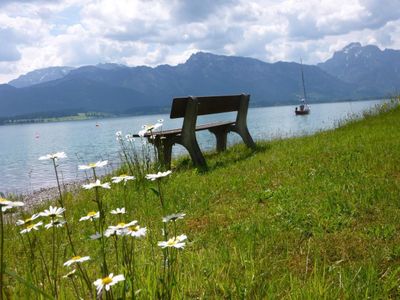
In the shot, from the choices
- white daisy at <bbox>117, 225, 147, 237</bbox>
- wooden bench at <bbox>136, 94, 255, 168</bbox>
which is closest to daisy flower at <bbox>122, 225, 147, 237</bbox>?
white daisy at <bbox>117, 225, 147, 237</bbox>

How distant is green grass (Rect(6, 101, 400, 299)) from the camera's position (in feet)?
10.1

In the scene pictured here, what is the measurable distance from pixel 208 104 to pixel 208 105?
0.12ft

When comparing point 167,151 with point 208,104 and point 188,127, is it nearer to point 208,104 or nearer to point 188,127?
point 188,127

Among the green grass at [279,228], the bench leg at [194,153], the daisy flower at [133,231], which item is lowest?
→ the green grass at [279,228]

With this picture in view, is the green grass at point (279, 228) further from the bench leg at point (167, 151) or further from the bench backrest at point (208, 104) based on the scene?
the bench backrest at point (208, 104)

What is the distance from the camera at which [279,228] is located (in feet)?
15.4

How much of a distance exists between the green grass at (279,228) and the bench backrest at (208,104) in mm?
1338

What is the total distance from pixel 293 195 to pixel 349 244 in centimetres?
185

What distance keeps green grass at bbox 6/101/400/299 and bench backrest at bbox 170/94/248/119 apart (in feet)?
4.39

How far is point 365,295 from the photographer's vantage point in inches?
110

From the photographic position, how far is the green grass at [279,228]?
3092 millimetres

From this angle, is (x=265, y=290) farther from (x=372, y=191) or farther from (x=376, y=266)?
(x=372, y=191)

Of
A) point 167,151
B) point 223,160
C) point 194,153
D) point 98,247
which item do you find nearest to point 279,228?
point 98,247

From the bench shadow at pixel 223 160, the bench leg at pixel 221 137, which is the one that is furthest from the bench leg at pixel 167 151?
the bench leg at pixel 221 137
